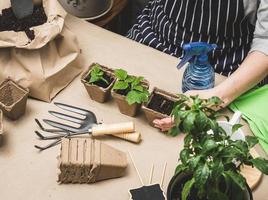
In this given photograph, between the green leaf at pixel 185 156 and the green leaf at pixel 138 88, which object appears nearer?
the green leaf at pixel 185 156

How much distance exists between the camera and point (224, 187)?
1.00 meters

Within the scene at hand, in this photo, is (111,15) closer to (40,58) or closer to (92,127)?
(40,58)

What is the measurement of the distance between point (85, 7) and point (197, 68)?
26.5 inches

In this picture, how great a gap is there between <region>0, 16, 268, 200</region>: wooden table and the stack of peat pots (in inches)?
1.0

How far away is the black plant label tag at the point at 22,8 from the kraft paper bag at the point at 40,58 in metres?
0.08

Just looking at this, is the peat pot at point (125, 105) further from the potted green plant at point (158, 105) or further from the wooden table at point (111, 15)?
the wooden table at point (111, 15)

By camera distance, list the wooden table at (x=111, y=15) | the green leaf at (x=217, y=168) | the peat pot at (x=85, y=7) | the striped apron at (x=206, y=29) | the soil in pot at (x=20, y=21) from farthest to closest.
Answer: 1. the wooden table at (x=111, y=15)
2. the peat pot at (x=85, y=7)
3. the striped apron at (x=206, y=29)
4. the soil in pot at (x=20, y=21)
5. the green leaf at (x=217, y=168)

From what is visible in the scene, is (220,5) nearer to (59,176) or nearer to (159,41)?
(159,41)

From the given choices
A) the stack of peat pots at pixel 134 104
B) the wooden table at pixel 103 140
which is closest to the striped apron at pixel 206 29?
the wooden table at pixel 103 140

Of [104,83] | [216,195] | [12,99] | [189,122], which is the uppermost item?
[189,122]

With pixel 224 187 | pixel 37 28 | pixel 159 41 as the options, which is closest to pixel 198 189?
pixel 224 187

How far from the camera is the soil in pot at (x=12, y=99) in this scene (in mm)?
1249

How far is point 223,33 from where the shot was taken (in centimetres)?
156

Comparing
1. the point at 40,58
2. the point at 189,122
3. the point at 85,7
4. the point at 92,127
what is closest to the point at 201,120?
the point at 189,122
